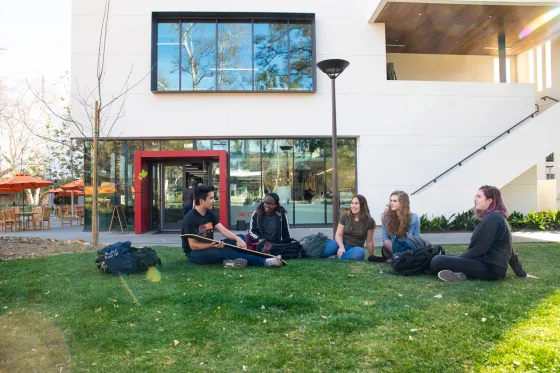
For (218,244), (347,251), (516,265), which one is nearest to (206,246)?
(218,244)

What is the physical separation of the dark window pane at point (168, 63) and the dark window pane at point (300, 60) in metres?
4.23

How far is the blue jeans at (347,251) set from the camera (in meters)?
6.96

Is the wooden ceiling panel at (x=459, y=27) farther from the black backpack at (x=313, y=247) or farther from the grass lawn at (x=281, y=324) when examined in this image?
the grass lawn at (x=281, y=324)

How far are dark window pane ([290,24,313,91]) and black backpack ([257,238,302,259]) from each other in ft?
28.1

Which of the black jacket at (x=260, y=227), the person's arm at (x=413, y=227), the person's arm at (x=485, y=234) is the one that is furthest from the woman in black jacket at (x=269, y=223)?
the person's arm at (x=485, y=234)

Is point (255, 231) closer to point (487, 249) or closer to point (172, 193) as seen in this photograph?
→ point (487, 249)

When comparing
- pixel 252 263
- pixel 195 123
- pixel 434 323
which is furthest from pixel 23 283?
pixel 195 123

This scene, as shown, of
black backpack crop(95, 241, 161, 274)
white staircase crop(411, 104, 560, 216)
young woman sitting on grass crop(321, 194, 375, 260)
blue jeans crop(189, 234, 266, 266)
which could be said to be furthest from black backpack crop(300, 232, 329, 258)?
white staircase crop(411, 104, 560, 216)

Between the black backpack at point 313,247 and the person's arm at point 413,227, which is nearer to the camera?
the person's arm at point 413,227

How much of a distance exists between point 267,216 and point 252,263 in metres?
1.03

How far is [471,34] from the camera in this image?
15.6 metres

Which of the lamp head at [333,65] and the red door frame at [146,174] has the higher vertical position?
the lamp head at [333,65]

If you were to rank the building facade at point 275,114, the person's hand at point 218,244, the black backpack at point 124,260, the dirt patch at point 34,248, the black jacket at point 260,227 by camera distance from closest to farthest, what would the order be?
the black backpack at point 124,260 < the person's hand at point 218,244 < the black jacket at point 260,227 < the dirt patch at point 34,248 < the building facade at point 275,114

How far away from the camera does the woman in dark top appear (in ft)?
15.7
